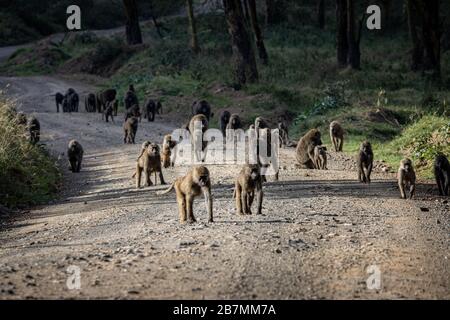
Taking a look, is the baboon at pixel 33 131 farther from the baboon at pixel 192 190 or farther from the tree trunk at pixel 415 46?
the tree trunk at pixel 415 46

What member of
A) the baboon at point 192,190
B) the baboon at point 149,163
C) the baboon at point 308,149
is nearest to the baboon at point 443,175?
the baboon at point 308,149

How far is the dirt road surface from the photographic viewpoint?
8.95 metres

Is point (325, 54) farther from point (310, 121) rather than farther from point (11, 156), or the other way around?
point (11, 156)

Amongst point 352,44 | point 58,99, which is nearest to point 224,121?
point 58,99

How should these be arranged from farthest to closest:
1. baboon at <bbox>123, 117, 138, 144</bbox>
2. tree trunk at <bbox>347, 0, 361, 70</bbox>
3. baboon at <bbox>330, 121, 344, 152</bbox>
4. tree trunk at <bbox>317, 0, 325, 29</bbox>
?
tree trunk at <bbox>317, 0, 325, 29</bbox> → tree trunk at <bbox>347, 0, 361, 70</bbox> → baboon at <bbox>123, 117, 138, 144</bbox> → baboon at <bbox>330, 121, 344, 152</bbox>

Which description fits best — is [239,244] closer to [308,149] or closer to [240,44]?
[308,149]

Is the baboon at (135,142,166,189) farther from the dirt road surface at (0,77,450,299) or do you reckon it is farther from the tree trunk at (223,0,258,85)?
the tree trunk at (223,0,258,85)

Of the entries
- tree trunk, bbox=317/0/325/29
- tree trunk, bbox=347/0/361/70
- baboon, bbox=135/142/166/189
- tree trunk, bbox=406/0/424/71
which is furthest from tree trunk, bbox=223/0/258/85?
tree trunk, bbox=317/0/325/29

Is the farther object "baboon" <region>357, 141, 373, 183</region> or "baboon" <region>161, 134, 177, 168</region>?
"baboon" <region>161, 134, 177, 168</region>

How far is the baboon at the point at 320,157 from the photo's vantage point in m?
19.2

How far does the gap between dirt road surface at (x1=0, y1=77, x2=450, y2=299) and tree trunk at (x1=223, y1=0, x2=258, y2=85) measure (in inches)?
628

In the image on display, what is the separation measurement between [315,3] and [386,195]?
169 ft

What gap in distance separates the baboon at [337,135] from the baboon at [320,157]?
2.58 m
